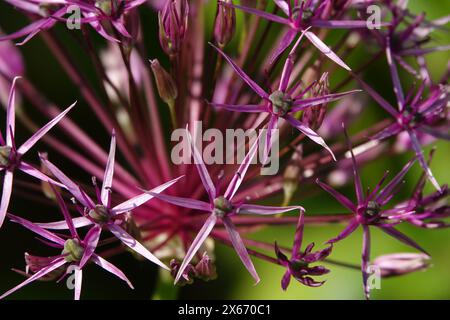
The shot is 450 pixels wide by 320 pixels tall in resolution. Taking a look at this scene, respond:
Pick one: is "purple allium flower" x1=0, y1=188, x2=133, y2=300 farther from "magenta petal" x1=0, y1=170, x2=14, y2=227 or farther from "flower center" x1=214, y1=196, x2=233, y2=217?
"flower center" x1=214, y1=196, x2=233, y2=217

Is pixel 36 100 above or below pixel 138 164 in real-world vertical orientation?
above

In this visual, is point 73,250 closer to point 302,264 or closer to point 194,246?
point 194,246

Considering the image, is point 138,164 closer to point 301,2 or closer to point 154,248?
point 154,248

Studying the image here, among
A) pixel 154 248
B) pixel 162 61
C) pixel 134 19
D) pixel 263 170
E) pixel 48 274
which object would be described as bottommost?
pixel 48 274

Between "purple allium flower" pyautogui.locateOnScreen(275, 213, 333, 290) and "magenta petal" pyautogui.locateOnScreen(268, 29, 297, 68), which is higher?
"magenta petal" pyautogui.locateOnScreen(268, 29, 297, 68)

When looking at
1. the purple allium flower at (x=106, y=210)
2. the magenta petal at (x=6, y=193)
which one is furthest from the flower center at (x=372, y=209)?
the magenta petal at (x=6, y=193)

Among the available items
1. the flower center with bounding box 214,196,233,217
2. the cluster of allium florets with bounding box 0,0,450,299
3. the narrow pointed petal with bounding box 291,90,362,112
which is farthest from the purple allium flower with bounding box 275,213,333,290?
the narrow pointed petal with bounding box 291,90,362,112

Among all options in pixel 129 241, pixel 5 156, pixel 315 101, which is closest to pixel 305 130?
pixel 315 101

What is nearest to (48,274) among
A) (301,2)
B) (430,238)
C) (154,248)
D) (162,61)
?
(154,248)

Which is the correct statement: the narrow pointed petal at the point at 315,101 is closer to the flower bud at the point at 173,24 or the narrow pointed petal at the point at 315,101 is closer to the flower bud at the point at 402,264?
the flower bud at the point at 173,24
